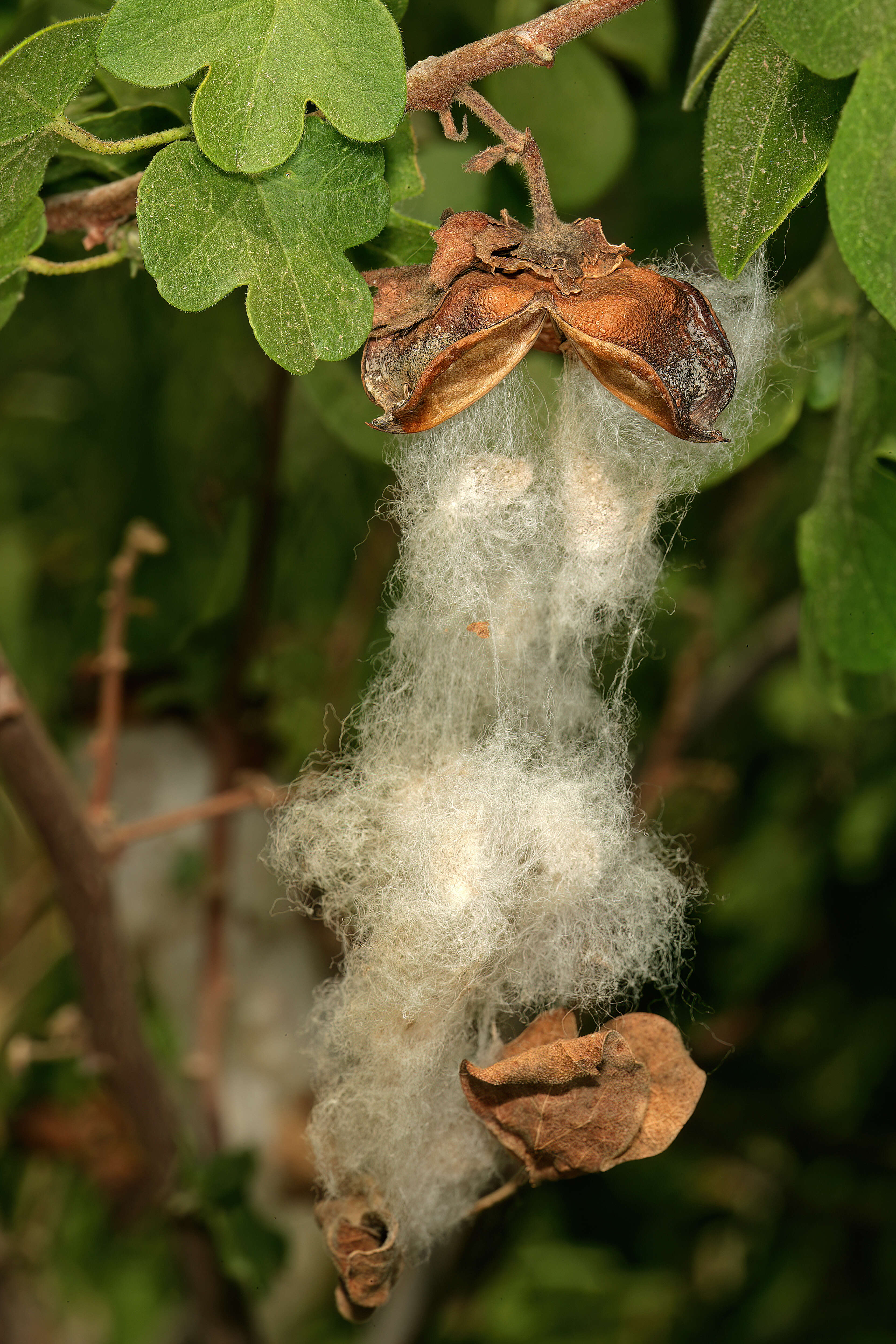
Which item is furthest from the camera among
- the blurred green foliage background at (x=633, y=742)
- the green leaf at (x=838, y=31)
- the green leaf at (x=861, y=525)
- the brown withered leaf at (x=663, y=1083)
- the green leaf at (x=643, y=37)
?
the blurred green foliage background at (x=633, y=742)

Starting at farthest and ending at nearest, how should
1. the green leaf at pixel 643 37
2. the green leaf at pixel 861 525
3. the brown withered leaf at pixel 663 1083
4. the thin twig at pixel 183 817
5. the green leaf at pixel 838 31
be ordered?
the green leaf at pixel 643 37
the thin twig at pixel 183 817
the green leaf at pixel 861 525
the brown withered leaf at pixel 663 1083
the green leaf at pixel 838 31

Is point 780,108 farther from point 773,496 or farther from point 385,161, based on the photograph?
point 773,496

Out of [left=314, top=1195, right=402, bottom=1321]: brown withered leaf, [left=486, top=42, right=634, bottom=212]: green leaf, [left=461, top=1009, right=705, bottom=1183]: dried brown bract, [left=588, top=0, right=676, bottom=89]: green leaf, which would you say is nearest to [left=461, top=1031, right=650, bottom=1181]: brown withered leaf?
[left=461, top=1009, right=705, bottom=1183]: dried brown bract

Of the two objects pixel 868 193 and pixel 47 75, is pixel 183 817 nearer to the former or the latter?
pixel 47 75

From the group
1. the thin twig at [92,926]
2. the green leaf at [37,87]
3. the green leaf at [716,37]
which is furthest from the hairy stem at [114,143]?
the thin twig at [92,926]

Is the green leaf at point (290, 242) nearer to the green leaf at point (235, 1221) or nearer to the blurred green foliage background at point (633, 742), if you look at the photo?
the blurred green foliage background at point (633, 742)

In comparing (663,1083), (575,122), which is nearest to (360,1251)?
(663,1083)
